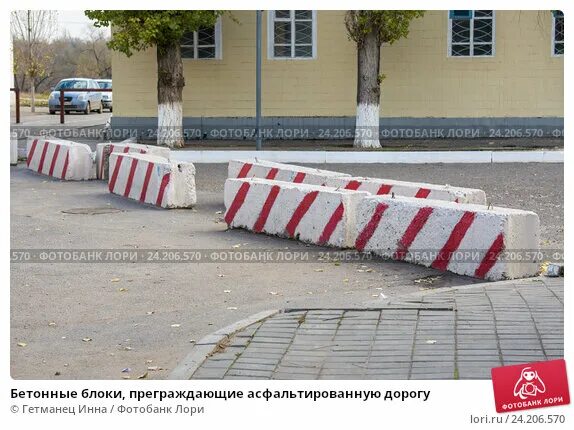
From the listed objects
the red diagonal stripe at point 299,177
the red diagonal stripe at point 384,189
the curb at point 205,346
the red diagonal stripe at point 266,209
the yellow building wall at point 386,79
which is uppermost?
the yellow building wall at point 386,79

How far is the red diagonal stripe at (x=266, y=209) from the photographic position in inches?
472

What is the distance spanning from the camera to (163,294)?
9.16 m

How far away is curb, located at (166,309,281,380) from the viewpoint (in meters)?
6.29

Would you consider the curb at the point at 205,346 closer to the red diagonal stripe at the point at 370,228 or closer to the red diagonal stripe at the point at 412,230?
the red diagonal stripe at the point at 412,230

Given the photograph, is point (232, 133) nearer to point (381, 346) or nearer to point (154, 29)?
point (154, 29)

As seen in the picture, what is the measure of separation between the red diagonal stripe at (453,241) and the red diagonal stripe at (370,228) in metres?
0.85

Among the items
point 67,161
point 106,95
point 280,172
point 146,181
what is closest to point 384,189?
point 280,172

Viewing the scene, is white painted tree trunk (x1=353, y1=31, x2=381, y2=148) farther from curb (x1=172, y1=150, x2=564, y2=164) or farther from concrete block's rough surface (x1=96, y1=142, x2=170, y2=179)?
concrete block's rough surface (x1=96, y1=142, x2=170, y2=179)

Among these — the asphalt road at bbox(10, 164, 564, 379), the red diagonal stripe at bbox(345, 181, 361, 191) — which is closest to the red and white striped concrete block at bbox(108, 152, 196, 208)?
the asphalt road at bbox(10, 164, 564, 379)

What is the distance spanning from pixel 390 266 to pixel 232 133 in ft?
59.2

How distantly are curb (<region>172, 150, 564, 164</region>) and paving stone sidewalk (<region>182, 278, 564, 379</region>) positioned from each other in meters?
13.4
